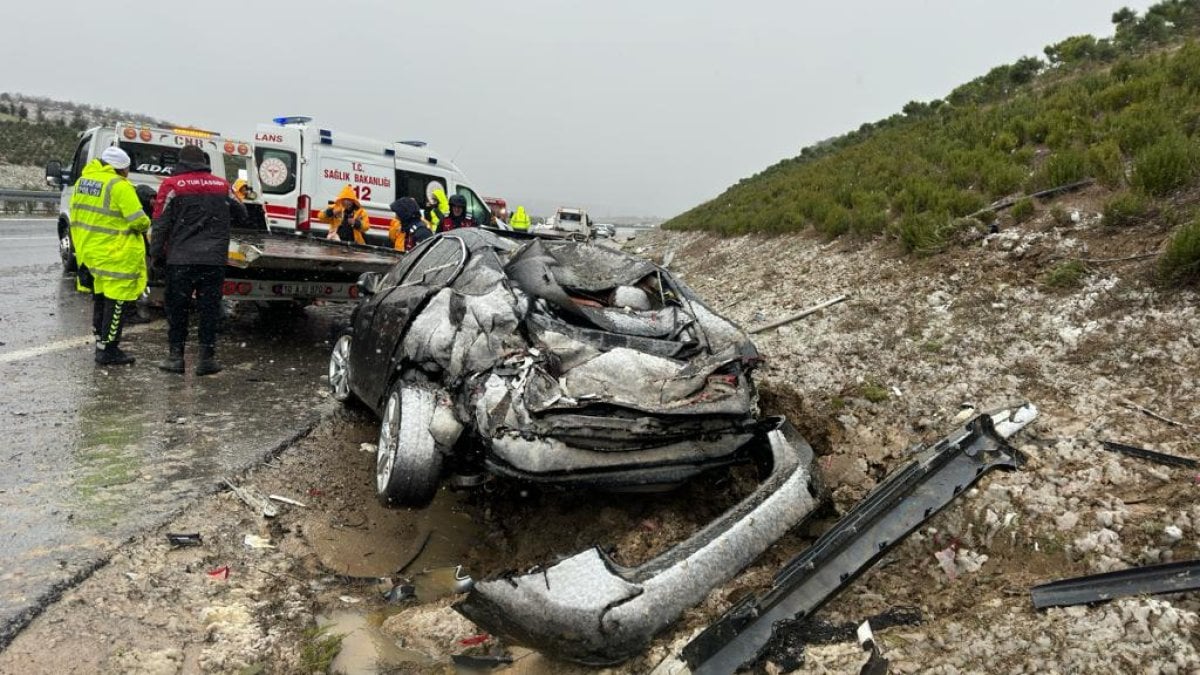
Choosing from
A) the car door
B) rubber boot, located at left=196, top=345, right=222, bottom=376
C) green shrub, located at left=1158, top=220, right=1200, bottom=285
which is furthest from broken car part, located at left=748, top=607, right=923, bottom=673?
rubber boot, located at left=196, top=345, right=222, bottom=376

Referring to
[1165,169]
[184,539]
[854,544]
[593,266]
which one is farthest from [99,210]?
[1165,169]

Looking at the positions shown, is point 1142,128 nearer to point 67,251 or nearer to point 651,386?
point 651,386

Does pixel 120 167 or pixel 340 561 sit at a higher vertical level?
pixel 120 167

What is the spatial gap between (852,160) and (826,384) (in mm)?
11873

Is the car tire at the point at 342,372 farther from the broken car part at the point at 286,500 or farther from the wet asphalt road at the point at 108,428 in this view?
the broken car part at the point at 286,500

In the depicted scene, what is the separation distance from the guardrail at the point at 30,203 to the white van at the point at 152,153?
1715 centimetres

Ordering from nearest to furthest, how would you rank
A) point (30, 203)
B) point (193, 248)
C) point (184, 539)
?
point (184, 539) → point (193, 248) → point (30, 203)

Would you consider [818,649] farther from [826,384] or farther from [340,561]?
[826,384]

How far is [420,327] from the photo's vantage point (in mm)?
4055

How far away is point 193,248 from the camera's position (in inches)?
246

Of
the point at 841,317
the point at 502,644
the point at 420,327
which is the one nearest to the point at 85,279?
the point at 420,327

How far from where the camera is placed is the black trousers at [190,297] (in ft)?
20.6

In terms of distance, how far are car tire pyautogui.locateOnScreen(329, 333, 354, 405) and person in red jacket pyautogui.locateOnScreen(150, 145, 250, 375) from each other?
4.90 feet

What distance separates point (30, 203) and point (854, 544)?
31.0 m
